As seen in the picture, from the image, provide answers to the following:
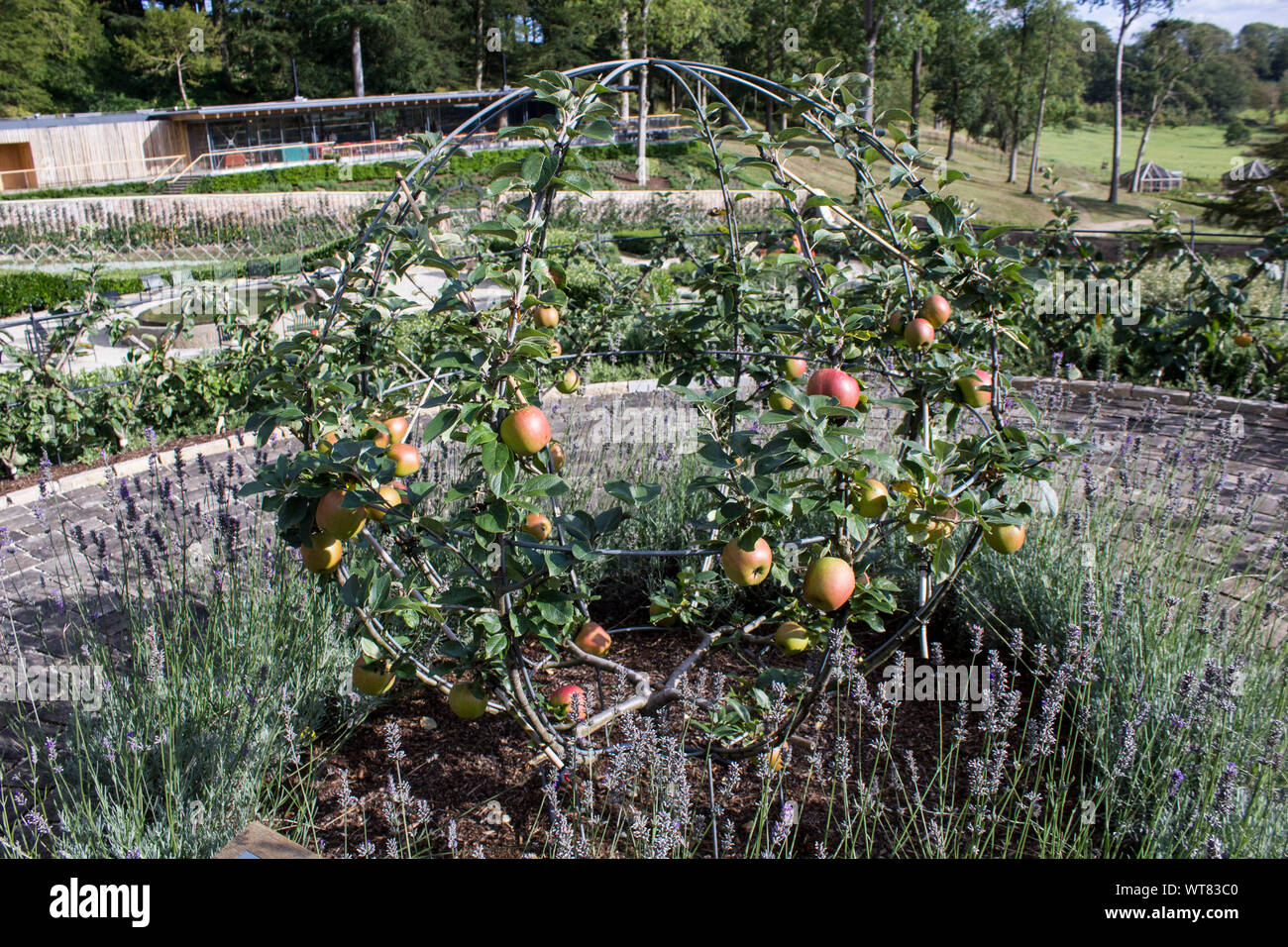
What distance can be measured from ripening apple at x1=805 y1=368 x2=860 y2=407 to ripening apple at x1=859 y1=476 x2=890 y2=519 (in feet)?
0.57

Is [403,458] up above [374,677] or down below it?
above

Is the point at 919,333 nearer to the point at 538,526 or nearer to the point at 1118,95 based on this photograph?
the point at 538,526

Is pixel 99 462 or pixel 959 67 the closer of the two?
pixel 99 462

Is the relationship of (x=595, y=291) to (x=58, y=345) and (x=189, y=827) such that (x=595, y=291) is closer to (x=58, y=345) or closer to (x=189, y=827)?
(x=58, y=345)

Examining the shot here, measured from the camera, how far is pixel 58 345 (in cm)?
502

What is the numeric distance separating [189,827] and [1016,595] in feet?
7.92

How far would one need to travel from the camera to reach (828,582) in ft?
5.48

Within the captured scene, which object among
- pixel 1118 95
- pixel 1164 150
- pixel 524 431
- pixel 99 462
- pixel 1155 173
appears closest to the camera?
pixel 524 431

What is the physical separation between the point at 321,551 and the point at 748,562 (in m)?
0.87

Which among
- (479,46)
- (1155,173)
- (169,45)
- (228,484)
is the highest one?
(479,46)

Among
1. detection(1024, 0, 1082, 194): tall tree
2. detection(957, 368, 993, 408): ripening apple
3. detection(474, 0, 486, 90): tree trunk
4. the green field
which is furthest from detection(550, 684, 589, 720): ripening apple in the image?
detection(474, 0, 486, 90): tree trunk

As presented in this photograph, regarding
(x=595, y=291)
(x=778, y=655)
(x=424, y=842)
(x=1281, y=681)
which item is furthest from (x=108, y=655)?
(x=595, y=291)

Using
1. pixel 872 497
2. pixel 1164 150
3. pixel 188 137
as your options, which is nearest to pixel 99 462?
pixel 872 497

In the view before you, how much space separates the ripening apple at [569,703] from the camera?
2.09 m
